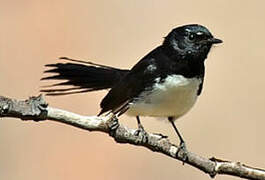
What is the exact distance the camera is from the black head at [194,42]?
10.6ft

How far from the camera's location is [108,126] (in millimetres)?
2436

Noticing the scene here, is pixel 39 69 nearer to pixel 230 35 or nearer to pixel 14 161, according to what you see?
pixel 14 161

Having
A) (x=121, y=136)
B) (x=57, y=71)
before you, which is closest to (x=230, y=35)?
(x=57, y=71)

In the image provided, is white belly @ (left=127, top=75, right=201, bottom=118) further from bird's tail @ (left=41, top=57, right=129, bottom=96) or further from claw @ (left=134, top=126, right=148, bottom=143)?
claw @ (left=134, top=126, right=148, bottom=143)

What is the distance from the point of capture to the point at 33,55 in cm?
572

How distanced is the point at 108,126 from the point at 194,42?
0.94 m

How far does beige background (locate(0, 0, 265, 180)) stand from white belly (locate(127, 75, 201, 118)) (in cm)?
160

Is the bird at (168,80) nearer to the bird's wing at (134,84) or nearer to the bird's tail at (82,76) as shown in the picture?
the bird's wing at (134,84)

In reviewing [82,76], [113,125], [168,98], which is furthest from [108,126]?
[82,76]

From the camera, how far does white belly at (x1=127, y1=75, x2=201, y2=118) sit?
3.22 metres

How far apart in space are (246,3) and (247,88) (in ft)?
2.77

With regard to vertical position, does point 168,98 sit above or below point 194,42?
below

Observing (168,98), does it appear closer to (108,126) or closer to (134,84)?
(134,84)

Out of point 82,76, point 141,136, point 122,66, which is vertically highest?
point 122,66
